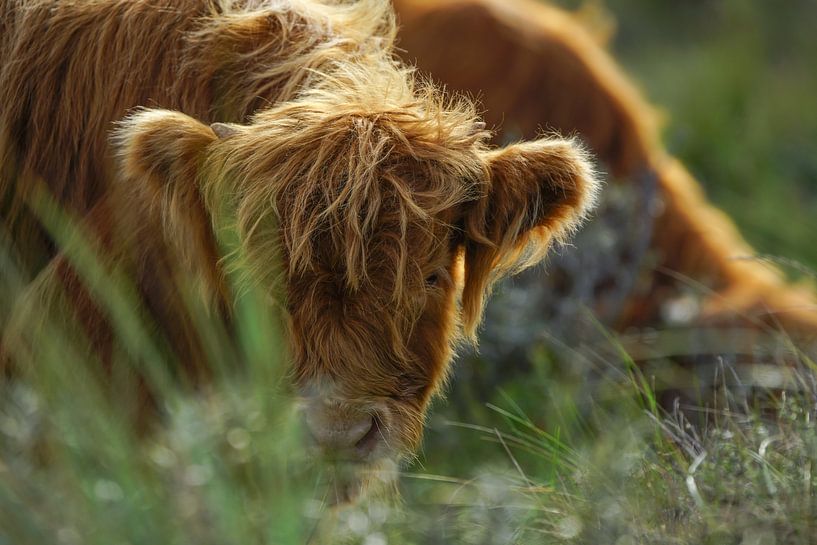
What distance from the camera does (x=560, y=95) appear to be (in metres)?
5.21

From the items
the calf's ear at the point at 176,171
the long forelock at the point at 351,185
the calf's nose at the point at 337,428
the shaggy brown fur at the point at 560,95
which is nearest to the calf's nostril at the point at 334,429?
the calf's nose at the point at 337,428

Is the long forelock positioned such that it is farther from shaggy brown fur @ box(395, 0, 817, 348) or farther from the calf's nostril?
shaggy brown fur @ box(395, 0, 817, 348)

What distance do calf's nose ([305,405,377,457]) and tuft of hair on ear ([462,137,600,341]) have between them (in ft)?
1.93

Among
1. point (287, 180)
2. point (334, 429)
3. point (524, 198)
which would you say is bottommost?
point (334, 429)

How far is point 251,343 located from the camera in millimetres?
2633

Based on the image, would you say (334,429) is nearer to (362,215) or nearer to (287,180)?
(362,215)

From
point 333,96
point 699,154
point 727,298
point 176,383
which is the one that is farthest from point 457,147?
point 699,154

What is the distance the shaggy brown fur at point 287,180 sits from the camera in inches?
108

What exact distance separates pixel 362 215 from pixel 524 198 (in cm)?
48

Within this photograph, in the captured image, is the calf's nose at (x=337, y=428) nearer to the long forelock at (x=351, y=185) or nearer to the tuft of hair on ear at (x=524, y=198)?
the long forelock at (x=351, y=185)

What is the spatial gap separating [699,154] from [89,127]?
5.21m

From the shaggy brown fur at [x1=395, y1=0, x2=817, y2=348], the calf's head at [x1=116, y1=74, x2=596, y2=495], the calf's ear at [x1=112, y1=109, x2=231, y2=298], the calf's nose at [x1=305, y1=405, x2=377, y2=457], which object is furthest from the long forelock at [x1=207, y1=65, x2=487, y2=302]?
the shaggy brown fur at [x1=395, y1=0, x2=817, y2=348]

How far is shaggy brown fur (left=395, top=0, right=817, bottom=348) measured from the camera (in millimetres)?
5145

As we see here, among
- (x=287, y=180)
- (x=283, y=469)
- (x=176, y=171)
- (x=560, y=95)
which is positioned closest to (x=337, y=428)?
Answer: (x=283, y=469)
